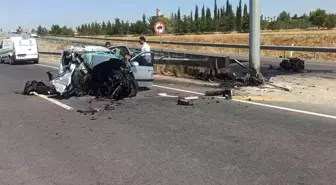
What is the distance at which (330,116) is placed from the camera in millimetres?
8211

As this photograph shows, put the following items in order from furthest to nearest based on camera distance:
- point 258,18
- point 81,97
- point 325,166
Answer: point 258,18
point 81,97
point 325,166

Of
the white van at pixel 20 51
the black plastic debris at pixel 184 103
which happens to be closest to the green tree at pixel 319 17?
the white van at pixel 20 51

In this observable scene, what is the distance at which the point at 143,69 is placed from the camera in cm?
1272

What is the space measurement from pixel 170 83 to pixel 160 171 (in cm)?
945

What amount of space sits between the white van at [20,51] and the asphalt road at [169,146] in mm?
21035

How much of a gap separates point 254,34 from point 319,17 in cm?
11074

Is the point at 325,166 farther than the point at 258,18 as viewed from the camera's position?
No

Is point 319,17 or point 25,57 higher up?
point 319,17

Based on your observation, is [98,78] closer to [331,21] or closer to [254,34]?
[254,34]

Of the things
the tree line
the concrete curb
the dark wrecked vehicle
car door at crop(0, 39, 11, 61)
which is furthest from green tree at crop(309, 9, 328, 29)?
the dark wrecked vehicle

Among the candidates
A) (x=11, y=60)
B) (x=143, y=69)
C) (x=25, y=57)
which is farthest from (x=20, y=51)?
(x=143, y=69)

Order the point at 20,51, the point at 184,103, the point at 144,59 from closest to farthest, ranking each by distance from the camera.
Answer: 1. the point at 184,103
2. the point at 144,59
3. the point at 20,51

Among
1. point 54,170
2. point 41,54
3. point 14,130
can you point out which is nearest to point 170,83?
point 14,130

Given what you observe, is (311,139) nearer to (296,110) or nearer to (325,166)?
(325,166)
